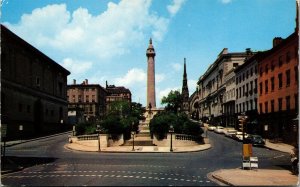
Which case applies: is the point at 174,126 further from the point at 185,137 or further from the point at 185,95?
the point at 185,95

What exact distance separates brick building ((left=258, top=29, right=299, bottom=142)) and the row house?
27464mm

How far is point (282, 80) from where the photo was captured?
59.3 metres

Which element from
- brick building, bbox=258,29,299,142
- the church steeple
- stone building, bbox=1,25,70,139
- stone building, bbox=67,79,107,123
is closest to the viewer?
brick building, bbox=258,29,299,142

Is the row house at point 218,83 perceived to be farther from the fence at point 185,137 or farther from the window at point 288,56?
the fence at point 185,137

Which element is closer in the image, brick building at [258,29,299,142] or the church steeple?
brick building at [258,29,299,142]

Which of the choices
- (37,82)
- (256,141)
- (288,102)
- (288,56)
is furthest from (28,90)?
(288,56)

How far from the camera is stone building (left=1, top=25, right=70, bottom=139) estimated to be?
61778 mm

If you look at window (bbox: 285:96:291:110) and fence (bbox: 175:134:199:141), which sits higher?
window (bbox: 285:96:291:110)

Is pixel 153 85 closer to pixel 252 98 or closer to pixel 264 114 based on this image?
pixel 252 98

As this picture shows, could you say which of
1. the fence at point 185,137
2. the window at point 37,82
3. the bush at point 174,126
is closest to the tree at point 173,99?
the window at point 37,82

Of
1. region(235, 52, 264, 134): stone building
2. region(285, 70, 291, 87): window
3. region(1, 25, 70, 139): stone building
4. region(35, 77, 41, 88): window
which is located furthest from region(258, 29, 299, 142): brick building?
region(35, 77, 41, 88): window

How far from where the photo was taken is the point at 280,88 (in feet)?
197

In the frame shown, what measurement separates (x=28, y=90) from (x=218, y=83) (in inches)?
2053

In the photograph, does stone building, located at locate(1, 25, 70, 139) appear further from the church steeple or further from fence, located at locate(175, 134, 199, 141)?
the church steeple
